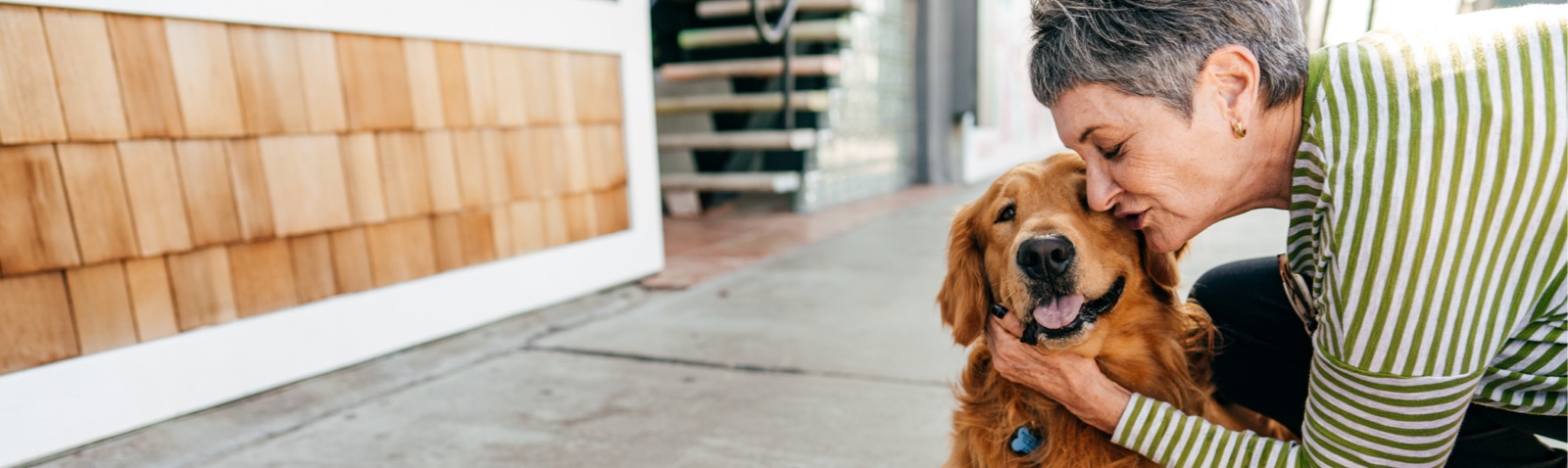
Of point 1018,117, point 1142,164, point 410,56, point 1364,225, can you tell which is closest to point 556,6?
point 410,56

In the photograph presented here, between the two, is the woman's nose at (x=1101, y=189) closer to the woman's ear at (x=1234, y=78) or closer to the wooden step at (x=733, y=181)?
the woman's ear at (x=1234, y=78)

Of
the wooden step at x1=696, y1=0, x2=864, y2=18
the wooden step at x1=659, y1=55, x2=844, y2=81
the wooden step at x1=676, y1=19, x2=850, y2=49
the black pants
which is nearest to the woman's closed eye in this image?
the black pants

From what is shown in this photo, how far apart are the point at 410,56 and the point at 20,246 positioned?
3.93 feet

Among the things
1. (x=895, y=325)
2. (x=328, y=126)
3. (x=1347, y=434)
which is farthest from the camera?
(x=895, y=325)

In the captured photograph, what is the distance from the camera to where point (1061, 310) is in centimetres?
149

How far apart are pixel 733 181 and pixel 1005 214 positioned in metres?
4.52

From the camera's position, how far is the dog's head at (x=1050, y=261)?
1466 millimetres

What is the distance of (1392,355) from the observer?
104 cm

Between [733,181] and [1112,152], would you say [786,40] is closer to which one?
[733,181]

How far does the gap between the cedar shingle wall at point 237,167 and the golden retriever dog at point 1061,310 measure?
196 cm

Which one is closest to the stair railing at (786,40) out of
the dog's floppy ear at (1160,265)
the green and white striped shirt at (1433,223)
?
the dog's floppy ear at (1160,265)

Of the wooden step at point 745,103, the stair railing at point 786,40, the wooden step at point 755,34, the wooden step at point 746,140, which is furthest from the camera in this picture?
the wooden step at point 755,34

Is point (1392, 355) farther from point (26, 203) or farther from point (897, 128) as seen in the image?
point (897, 128)

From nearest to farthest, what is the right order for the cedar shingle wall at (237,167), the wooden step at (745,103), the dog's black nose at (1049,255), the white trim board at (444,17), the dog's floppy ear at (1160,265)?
the dog's black nose at (1049,255)
the dog's floppy ear at (1160,265)
the cedar shingle wall at (237,167)
the white trim board at (444,17)
the wooden step at (745,103)
